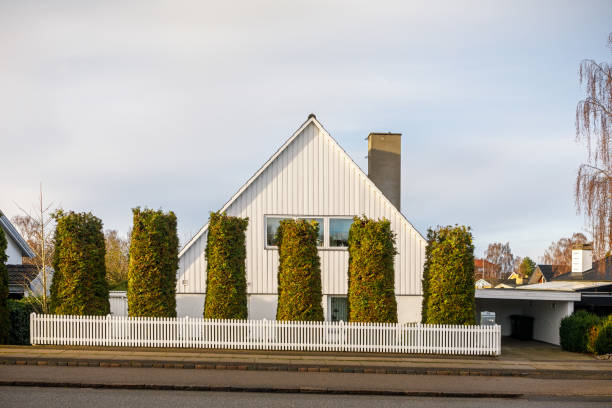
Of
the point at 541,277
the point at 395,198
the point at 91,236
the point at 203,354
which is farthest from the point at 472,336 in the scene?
the point at 541,277

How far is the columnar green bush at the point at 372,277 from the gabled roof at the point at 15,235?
63.7 ft

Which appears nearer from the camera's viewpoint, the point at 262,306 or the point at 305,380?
the point at 305,380

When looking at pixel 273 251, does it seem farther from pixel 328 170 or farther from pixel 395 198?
pixel 395 198

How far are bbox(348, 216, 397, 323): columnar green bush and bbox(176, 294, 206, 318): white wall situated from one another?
22.1ft

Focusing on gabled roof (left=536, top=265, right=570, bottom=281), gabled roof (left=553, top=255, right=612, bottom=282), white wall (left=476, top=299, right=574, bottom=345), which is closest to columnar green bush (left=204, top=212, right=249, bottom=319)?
white wall (left=476, top=299, right=574, bottom=345)

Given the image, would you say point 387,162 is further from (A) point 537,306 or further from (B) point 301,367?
(B) point 301,367

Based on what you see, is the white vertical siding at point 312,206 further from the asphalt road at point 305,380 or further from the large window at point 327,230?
the asphalt road at point 305,380

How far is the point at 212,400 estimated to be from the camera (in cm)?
1156

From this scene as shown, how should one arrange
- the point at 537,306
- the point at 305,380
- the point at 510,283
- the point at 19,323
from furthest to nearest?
the point at 510,283 → the point at 537,306 → the point at 19,323 → the point at 305,380

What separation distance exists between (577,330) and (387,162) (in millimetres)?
10834

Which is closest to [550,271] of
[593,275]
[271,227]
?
[593,275]

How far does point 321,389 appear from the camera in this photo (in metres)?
12.9

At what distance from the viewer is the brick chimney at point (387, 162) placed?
2767 centimetres

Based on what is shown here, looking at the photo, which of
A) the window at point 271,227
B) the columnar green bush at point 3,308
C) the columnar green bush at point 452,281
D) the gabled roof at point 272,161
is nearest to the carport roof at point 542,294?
the gabled roof at point 272,161
